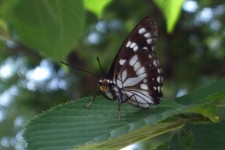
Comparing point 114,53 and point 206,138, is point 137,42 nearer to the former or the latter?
point 206,138

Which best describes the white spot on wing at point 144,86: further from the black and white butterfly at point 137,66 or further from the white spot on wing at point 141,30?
the white spot on wing at point 141,30

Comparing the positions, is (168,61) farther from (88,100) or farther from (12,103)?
(88,100)

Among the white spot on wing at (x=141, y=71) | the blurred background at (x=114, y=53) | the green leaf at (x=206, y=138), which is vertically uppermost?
the blurred background at (x=114, y=53)

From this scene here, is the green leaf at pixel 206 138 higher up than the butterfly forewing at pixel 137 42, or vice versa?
the butterfly forewing at pixel 137 42

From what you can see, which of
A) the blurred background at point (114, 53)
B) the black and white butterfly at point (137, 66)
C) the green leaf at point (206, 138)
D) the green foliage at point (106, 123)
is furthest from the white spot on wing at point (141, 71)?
the blurred background at point (114, 53)

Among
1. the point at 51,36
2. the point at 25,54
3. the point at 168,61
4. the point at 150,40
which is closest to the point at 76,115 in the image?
the point at 150,40

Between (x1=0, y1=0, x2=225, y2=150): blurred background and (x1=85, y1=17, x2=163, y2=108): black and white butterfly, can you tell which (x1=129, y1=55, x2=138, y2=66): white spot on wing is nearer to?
(x1=85, y1=17, x2=163, y2=108): black and white butterfly

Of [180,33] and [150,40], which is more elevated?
[180,33]

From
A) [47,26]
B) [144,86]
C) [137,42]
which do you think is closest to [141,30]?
[137,42]
